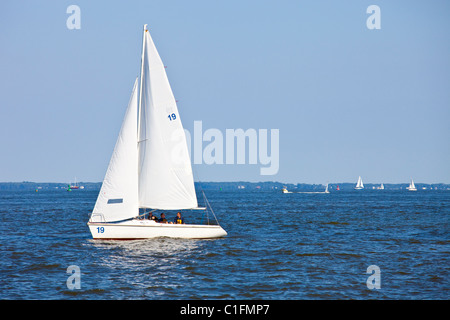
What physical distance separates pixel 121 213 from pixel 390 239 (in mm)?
19610

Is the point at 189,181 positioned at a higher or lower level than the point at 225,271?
higher

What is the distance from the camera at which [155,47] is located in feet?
110

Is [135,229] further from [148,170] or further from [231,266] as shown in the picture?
[231,266]

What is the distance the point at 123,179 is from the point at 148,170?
174 cm

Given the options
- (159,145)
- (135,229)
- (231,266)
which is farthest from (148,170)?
(231,266)

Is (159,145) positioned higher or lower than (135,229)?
higher

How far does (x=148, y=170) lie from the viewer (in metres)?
34.6

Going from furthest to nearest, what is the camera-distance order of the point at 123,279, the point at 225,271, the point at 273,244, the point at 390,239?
1. the point at 390,239
2. the point at 273,244
3. the point at 225,271
4. the point at 123,279

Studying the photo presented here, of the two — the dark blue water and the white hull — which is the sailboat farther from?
the dark blue water

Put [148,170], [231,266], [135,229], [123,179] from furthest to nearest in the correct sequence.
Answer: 1. [148,170]
2. [123,179]
3. [135,229]
4. [231,266]
